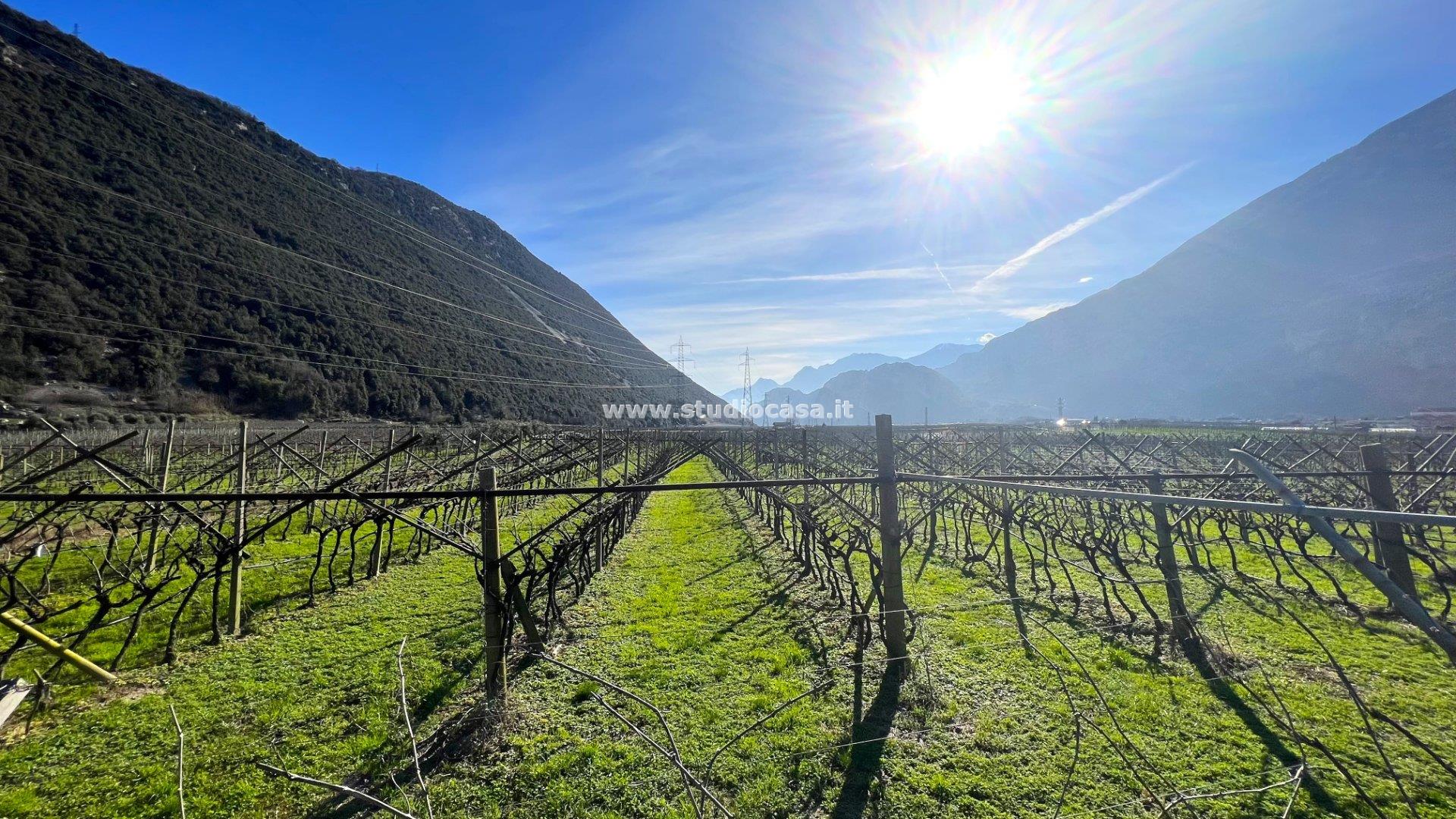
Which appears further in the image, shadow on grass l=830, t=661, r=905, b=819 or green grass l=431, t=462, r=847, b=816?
green grass l=431, t=462, r=847, b=816

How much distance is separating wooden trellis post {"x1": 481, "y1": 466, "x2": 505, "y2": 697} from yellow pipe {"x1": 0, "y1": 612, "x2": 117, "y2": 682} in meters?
4.39

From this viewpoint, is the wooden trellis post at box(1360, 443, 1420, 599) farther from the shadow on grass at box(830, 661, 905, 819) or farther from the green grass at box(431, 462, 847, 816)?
the green grass at box(431, 462, 847, 816)

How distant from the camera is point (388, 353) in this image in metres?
52.0

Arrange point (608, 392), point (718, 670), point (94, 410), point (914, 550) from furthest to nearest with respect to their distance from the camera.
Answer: point (608, 392)
point (94, 410)
point (914, 550)
point (718, 670)

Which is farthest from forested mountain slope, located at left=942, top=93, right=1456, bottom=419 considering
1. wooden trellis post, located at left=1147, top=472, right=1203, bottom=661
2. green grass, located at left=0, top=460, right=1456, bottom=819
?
green grass, located at left=0, top=460, right=1456, bottom=819

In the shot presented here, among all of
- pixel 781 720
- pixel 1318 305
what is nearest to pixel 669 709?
pixel 781 720

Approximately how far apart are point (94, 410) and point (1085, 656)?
162 ft

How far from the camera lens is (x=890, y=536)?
540 cm

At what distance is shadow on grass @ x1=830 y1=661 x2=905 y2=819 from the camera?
159 inches

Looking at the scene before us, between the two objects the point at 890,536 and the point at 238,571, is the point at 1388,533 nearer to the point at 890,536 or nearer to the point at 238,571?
the point at 890,536

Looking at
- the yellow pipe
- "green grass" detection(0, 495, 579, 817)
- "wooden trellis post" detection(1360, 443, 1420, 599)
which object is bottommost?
"green grass" detection(0, 495, 579, 817)

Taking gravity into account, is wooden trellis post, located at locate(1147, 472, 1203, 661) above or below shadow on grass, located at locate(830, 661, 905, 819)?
above

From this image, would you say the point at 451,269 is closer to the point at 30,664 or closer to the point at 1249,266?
the point at 30,664

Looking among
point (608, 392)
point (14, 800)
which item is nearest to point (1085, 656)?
point (14, 800)
